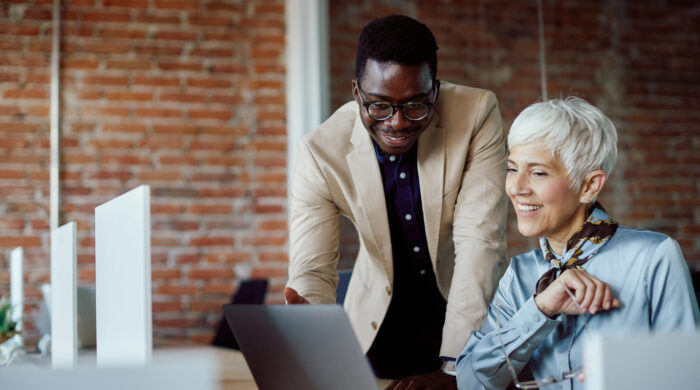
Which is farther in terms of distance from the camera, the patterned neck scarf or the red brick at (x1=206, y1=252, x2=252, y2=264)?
the red brick at (x1=206, y1=252, x2=252, y2=264)

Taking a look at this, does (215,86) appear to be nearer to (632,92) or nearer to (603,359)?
(632,92)

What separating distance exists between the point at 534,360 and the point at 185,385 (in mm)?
963

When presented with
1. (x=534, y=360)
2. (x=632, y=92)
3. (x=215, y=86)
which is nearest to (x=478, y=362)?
(x=534, y=360)

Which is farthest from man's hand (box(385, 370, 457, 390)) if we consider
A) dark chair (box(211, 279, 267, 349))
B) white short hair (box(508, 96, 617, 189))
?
dark chair (box(211, 279, 267, 349))

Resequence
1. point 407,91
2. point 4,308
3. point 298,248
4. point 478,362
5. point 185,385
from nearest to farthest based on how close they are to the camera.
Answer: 1. point 185,385
2. point 478,362
3. point 407,91
4. point 298,248
5. point 4,308

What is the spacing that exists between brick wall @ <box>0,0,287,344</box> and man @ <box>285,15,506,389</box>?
2.64 meters

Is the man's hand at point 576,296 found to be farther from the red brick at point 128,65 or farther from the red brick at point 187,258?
the red brick at point 128,65

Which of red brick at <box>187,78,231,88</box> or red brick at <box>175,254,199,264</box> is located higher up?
red brick at <box>187,78,231,88</box>

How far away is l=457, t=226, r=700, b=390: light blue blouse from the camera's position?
1.18m

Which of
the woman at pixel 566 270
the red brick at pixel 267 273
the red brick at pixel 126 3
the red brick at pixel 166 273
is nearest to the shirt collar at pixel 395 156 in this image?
the woman at pixel 566 270

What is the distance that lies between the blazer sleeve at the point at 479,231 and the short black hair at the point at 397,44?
0.26 meters

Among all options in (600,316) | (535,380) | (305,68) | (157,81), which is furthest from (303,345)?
(157,81)

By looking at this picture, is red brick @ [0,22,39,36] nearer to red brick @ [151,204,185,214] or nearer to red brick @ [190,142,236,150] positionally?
red brick @ [190,142,236,150]

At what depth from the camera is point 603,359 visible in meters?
0.49
